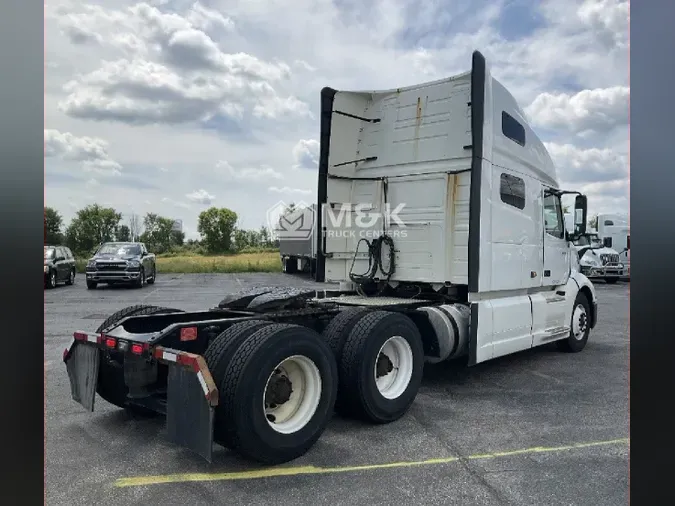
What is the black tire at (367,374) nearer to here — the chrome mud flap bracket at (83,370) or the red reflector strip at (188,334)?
the red reflector strip at (188,334)

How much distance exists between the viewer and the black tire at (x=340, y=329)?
5.15 meters

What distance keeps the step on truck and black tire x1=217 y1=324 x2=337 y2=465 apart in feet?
0.03

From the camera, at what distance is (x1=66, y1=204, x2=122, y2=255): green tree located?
25.3m

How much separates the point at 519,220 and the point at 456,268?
1147mm

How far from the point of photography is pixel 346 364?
5.01 meters

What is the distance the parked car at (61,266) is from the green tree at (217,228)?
5.94m

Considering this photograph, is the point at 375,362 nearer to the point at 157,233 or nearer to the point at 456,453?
the point at 456,453

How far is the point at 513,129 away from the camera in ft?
23.4

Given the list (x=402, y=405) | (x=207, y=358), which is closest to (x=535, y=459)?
(x=402, y=405)

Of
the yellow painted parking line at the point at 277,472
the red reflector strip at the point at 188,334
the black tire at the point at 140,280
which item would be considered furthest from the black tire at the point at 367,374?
the black tire at the point at 140,280

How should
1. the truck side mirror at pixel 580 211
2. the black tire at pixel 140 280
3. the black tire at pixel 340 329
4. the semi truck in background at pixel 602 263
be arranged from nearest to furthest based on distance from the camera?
the black tire at pixel 340 329, the truck side mirror at pixel 580 211, the black tire at pixel 140 280, the semi truck in background at pixel 602 263

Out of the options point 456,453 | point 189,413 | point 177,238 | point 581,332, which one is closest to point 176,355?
point 189,413

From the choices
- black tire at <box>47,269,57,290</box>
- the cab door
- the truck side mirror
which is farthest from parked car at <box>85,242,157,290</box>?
the truck side mirror
